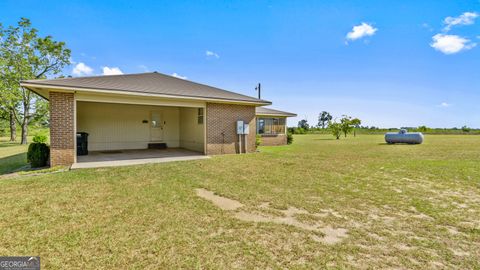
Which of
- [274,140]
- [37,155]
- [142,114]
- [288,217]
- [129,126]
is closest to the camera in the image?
[288,217]

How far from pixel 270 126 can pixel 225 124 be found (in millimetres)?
7984

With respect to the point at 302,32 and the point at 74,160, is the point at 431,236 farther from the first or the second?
the point at 302,32

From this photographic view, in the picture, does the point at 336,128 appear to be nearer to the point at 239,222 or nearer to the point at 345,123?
the point at 345,123

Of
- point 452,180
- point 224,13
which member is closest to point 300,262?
point 452,180

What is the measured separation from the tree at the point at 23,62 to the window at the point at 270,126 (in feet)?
70.8

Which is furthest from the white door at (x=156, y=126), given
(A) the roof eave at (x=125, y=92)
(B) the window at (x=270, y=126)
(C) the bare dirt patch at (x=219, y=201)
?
(C) the bare dirt patch at (x=219, y=201)

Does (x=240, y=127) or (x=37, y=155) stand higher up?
(x=240, y=127)

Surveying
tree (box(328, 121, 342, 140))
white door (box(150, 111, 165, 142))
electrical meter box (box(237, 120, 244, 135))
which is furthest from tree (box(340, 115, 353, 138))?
white door (box(150, 111, 165, 142))

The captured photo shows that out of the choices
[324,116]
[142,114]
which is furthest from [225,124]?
[324,116]

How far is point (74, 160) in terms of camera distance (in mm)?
7480

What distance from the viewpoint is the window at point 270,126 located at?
58.0ft

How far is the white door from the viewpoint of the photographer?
12.7m

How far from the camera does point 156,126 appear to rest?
12.9 metres

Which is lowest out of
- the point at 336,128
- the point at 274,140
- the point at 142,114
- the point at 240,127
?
the point at 274,140
